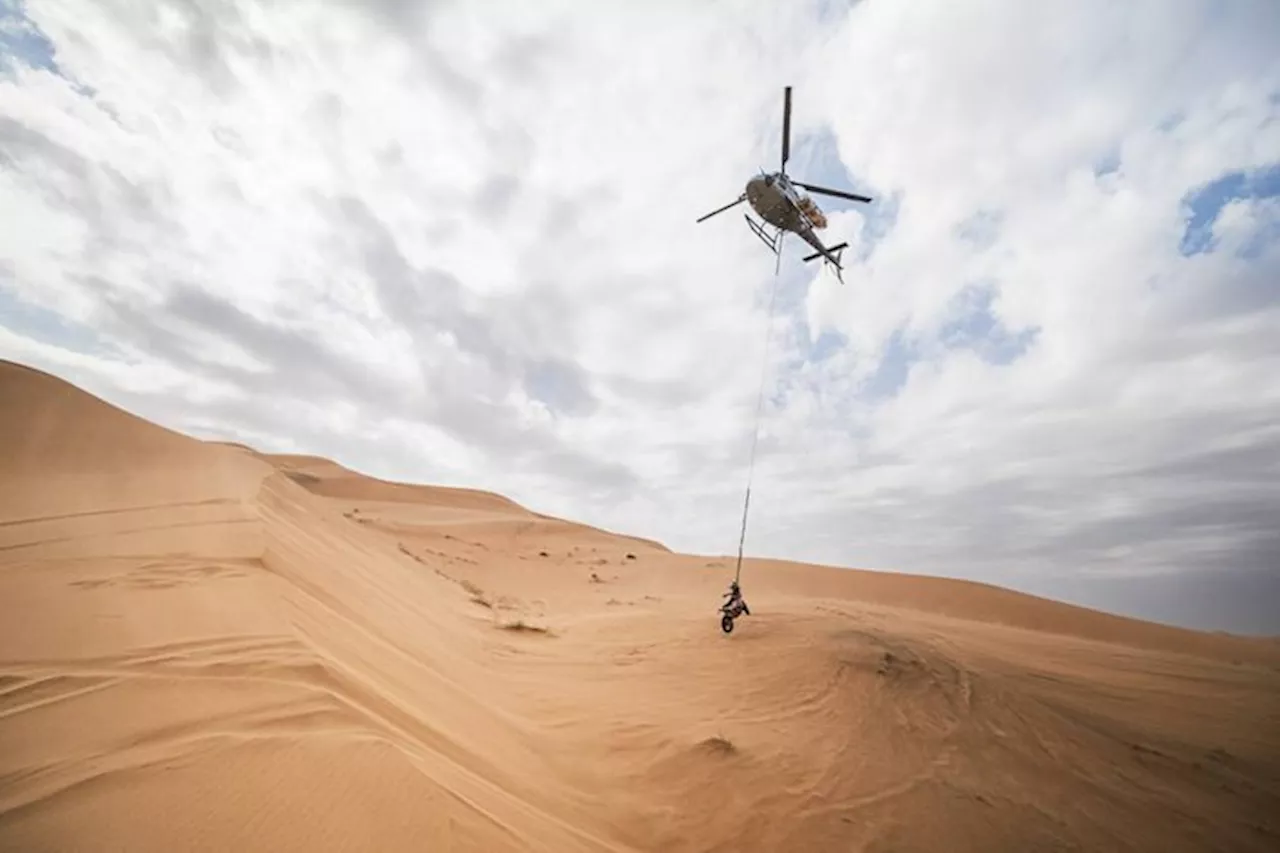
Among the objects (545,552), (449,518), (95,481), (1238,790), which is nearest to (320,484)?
(449,518)

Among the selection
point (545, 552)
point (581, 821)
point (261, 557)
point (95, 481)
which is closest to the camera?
point (581, 821)

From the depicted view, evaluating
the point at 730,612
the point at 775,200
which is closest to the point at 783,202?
the point at 775,200

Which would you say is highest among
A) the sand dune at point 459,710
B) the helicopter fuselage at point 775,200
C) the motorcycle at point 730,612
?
the helicopter fuselage at point 775,200

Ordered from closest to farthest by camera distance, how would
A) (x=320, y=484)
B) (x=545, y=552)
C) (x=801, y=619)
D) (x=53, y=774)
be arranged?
(x=53, y=774) < (x=801, y=619) < (x=545, y=552) < (x=320, y=484)

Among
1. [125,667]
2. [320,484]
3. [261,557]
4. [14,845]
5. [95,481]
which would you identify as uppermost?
[320,484]

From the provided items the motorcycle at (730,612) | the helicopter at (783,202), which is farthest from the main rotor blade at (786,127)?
the motorcycle at (730,612)

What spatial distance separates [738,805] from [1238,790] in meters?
6.66

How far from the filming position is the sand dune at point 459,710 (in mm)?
2455

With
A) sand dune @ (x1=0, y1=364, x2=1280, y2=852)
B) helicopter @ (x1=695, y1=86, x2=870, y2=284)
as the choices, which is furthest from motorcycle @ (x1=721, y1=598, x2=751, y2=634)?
helicopter @ (x1=695, y1=86, x2=870, y2=284)

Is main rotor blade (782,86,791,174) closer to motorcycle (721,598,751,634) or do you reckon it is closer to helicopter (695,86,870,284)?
helicopter (695,86,870,284)

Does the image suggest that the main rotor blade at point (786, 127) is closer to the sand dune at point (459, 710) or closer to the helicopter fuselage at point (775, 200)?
the helicopter fuselage at point (775, 200)

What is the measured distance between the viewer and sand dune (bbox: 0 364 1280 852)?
8.05ft

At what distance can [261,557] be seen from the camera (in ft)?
17.0

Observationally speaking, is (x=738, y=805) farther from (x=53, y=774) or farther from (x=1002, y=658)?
(x=1002, y=658)
